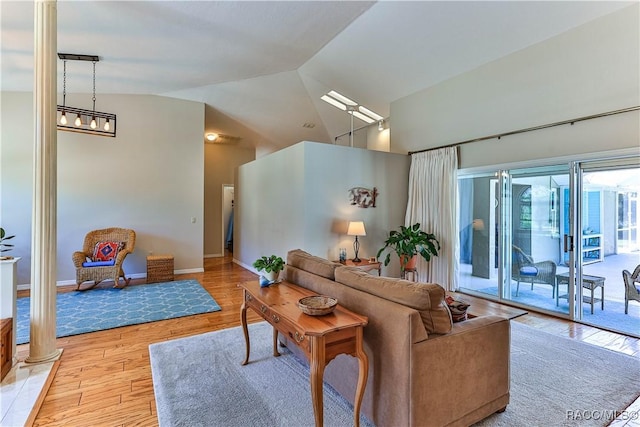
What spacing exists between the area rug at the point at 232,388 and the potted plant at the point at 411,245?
2806 mm

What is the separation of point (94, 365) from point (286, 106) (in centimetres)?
604

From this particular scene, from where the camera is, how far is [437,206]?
5.28 metres

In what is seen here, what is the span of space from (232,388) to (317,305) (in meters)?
1.05

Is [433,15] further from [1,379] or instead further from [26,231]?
[26,231]

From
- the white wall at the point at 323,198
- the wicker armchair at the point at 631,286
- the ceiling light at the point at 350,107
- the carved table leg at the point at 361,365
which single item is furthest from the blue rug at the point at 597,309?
the ceiling light at the point at 350,107

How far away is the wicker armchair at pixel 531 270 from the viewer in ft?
13.7

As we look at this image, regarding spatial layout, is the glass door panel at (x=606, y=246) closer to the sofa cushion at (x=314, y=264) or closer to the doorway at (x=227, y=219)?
the sofa cushion at (x=314, y=264)

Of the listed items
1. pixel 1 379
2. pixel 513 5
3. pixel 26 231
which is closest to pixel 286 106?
pixel 513 5

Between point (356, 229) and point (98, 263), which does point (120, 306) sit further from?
point (356, 229)

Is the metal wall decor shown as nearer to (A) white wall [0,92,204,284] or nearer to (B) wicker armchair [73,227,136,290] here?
(A) white wall [0,92,204,284]

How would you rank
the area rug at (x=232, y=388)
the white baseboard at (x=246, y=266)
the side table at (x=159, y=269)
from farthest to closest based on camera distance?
the white baseboard at (x=246, y=266) → the side table at (x=159, y=269) → the area rug at (x=232, y=388)

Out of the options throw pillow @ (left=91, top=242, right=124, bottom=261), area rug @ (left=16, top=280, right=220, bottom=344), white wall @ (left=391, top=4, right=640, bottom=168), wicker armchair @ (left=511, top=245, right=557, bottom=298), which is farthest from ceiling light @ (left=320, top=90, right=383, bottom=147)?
throw pillow @ (left=91, top=242, right=124, bottom=261)

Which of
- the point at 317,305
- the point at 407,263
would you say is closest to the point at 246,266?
the point at 407,263

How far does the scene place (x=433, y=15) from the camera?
3.80 m
